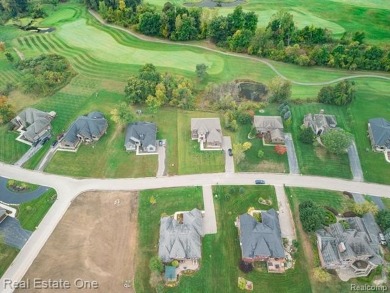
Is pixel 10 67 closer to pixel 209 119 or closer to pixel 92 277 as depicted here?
pixel 209 119

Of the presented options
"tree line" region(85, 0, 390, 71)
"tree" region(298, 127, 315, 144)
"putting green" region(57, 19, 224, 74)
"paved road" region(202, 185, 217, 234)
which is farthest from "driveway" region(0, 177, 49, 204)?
"tree line" region(85, 0, 390, 71)

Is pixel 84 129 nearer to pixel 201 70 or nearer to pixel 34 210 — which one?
pixel 34 210

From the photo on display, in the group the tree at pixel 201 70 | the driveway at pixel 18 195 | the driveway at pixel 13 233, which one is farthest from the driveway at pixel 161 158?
the driveway at pixel 13 233

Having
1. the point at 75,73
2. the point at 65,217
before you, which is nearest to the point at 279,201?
the point at 65,217

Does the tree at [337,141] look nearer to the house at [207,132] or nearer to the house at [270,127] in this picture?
the house at [270,127]

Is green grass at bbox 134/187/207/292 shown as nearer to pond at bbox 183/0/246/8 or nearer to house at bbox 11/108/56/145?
house at bbox 11/108/56/145

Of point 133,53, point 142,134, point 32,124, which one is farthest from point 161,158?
point 133,53

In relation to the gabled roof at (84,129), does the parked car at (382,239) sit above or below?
below
